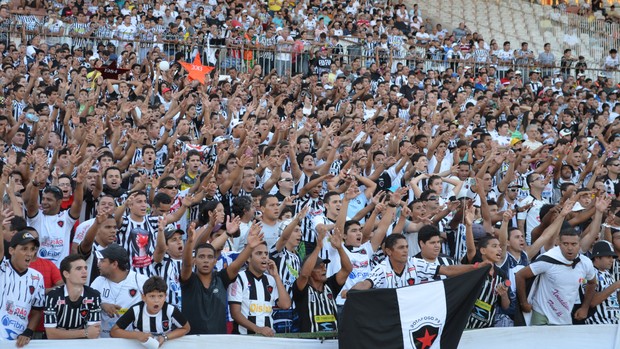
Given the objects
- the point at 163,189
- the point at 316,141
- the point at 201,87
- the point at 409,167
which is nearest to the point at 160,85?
the point at 201,87

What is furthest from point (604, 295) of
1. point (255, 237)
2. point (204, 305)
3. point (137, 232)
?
point (137, 232)

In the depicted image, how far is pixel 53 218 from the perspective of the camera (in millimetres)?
9383

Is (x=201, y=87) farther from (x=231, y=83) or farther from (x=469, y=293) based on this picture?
(x=469, y=293)

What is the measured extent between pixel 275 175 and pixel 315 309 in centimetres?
368

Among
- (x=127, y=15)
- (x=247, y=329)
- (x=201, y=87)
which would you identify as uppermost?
(x=127, y=15)

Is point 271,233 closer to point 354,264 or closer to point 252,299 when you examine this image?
point 354,264

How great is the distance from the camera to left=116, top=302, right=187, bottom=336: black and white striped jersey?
739 centimetres

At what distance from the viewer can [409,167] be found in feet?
43.4

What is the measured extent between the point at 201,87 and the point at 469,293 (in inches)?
383

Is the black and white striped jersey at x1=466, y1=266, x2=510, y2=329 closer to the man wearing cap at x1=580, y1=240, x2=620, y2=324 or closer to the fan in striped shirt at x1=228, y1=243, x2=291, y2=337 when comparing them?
the man wearing cap at x1=580, y1=240, x2=620, y2=324

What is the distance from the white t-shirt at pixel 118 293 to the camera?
7.77m

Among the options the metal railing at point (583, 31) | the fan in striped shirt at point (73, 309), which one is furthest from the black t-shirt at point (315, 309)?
the metal railing at point (583, 31)

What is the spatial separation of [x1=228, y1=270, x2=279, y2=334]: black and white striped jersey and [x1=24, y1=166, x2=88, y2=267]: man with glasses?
203cm

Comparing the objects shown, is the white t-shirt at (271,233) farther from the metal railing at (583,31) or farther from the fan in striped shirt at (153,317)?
the metal railing at (583,31)
